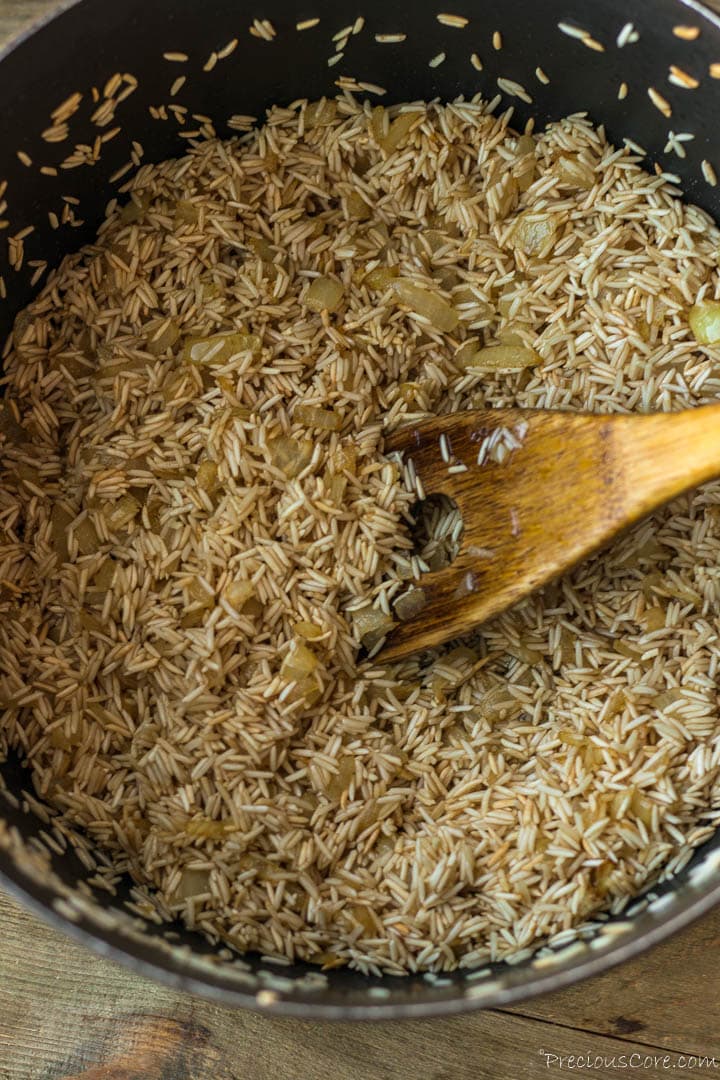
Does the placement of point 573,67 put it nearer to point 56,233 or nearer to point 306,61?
point 306,61

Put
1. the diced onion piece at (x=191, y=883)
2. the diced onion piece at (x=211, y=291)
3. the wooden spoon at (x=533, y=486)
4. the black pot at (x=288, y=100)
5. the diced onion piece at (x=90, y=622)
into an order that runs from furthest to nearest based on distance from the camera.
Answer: the diced onion piece at (x=211, y=291), the diced onion piece at (x=90, y=622), the diced onion piece at (x=191, y=883), the wooden spoon at (x=533, y=486), the black pot at (x=288, y=100)

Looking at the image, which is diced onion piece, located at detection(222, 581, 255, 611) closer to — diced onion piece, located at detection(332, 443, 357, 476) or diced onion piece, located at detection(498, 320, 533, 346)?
diced onion piece, located at detection(332, 443, 357, 476)

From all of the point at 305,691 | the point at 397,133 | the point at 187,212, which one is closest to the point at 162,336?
the point at 187,212

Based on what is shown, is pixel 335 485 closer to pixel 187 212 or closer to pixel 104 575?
pixel 104 575

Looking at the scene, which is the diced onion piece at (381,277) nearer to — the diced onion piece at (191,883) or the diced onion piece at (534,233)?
the diced onion piece at (534,233)

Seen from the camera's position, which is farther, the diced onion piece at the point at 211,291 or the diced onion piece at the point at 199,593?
the diced onion piece at the point at 211,291

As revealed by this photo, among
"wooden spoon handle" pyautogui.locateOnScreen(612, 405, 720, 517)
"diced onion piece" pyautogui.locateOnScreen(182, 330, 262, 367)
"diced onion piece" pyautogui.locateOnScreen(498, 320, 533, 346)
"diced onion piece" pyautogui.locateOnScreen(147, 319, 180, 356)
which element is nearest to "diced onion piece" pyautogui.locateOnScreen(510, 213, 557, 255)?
"diced onion piece" pyautogui.locateOnScreen(498, 320, 533, 346)

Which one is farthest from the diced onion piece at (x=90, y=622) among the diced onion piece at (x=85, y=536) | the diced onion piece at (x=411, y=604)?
→ the diced onion piece at (x=411, y=604)
